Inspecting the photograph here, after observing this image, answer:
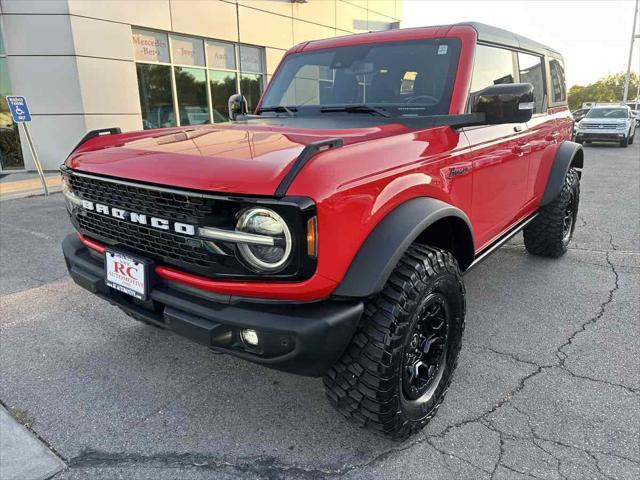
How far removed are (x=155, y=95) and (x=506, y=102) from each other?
10729mm

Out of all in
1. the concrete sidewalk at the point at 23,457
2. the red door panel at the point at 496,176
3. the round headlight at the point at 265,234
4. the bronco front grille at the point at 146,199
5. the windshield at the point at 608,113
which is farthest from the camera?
the windshield at the point at 608,113

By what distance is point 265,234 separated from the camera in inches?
69.3

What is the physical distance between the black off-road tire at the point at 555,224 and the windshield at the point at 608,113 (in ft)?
54.4

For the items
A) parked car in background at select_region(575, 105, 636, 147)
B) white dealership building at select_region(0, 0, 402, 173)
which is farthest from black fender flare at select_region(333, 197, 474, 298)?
parked car in background at select_region(575, 105, 636, 147)

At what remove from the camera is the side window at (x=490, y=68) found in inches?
114

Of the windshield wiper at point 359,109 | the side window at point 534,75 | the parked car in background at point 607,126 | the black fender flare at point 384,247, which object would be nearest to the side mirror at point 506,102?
the windshield wiper at point 359,109

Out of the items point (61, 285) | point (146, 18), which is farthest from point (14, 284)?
point (146, 18)

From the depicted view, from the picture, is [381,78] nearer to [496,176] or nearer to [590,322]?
[496,176]

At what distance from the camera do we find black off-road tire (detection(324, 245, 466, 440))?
1.94 metres

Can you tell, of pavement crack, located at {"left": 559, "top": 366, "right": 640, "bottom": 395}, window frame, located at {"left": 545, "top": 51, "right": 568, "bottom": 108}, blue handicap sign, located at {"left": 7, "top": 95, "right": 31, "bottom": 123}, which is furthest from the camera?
blue handicap sign, located at {"left": 7, "top": 95, "right": 31, "bottom": 123}

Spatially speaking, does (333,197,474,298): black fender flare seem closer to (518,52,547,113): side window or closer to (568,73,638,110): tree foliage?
(518,52,547,113): side window

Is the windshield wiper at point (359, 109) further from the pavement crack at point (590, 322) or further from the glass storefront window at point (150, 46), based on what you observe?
the glass storefront window at point (150, 46)

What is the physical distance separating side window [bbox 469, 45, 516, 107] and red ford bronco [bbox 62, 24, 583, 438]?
20 mm

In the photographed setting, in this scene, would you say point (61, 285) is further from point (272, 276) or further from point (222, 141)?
point (272, 276)
